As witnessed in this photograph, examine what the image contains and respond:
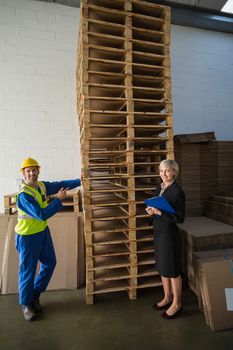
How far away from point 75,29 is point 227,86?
3659 millimetres

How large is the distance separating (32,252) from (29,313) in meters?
0.74

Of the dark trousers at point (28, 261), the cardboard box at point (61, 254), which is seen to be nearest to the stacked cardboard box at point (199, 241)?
the cardboard box at point (61, 254)

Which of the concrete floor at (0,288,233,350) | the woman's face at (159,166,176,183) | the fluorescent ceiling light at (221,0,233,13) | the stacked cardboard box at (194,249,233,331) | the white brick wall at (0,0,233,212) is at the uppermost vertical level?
the fluorescent ceiling light at (221,0,233,13)

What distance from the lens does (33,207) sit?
2.43 meters

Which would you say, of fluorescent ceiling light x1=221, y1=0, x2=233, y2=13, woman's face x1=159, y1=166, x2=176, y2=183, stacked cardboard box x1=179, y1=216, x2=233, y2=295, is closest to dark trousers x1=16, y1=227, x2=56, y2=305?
woman's face x1=159, y1=166, x2=176, y2=183

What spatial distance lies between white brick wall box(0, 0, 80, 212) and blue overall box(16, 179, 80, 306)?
1604 mm

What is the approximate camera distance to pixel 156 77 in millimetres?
2686

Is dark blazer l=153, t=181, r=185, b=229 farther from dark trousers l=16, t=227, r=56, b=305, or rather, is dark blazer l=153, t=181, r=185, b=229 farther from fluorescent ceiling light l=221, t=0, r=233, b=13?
fluorescent ceiling light l=221, t=0, r=233, b=13

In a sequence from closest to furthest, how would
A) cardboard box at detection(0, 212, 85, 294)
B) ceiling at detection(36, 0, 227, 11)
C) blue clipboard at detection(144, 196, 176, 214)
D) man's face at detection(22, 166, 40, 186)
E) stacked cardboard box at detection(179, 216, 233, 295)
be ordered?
blue clipboard at detection(144, 196, 176, 214)
man's face at detection(22, 166, 40, 186)
stacked cardboard box at detection(179, 216, 233, 295)
cardboard box at detection(0, 212, 85, 294)
ceiling at detection(36, 0, 227, 11)

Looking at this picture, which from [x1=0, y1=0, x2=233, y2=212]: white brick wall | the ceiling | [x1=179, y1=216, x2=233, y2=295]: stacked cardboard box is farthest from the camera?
the ceiling

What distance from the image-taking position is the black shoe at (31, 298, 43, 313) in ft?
8.73

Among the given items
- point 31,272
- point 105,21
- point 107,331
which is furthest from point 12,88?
point 107,331

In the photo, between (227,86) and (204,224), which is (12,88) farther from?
(227,86)

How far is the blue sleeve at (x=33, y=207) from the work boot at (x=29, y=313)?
1175mm
